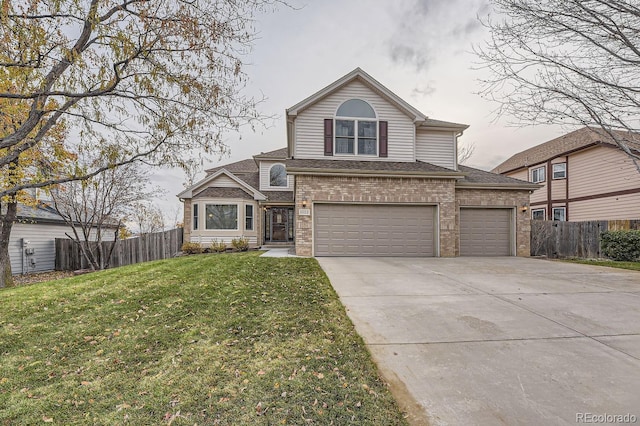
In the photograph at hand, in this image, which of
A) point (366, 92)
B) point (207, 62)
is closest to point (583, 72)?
point (366, 92)

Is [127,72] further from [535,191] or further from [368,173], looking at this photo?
[535,191]

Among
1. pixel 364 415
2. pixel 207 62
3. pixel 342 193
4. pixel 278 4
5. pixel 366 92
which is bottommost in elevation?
pixel 364 415

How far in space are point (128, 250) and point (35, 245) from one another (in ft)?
15.5

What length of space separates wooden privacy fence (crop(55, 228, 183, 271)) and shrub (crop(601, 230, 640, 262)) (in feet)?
65.9

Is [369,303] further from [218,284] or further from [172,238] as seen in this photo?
[172,238]

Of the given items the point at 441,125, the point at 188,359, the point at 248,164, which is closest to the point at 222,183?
the point at 248,164

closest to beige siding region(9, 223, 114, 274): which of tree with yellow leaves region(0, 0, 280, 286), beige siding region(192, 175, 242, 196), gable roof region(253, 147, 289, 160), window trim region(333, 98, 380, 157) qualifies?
beige siding region(192, 175, 242, 196)

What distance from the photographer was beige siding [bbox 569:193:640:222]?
15738 mm

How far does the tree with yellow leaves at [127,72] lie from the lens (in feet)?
13.6

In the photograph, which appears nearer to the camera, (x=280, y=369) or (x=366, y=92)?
(x=280, y=369)

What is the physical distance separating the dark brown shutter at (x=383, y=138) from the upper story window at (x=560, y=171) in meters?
14.2

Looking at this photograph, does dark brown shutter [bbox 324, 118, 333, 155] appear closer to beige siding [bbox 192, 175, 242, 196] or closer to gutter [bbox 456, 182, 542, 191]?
gutter [bbox 456, 182, 542, 191]

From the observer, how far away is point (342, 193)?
11.4 meters

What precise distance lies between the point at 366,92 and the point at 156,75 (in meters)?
10.1
